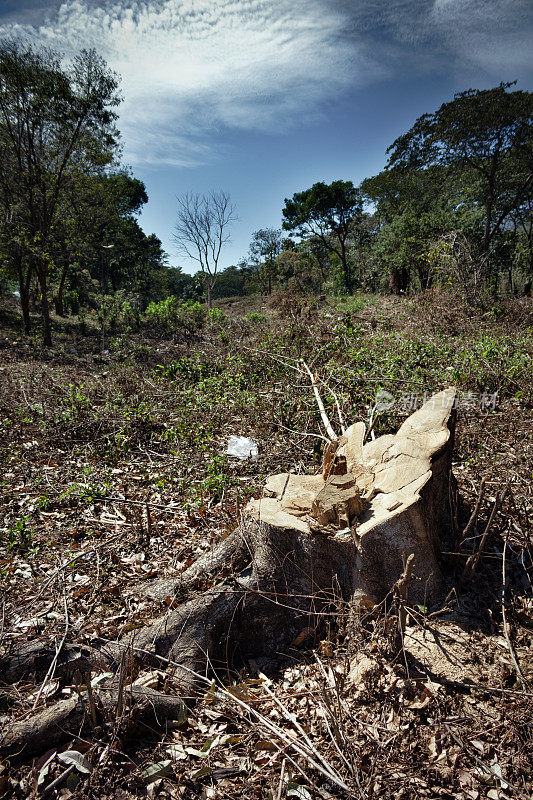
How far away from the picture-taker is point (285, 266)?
31438mm

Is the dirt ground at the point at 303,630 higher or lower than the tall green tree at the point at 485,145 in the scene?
lower

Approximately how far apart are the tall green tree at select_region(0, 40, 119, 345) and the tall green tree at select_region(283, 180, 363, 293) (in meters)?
17.7

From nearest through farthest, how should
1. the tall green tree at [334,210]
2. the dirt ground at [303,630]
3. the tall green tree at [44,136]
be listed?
1. the dirt ground at [303,630]
2. the tall green tree at [44,136]
3. the tall green tree at [334,210]

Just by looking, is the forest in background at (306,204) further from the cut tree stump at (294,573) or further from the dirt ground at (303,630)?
the cut tree stump at (294,573)

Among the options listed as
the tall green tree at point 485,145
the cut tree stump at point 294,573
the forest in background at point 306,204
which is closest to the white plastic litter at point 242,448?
the cut tree stump at point 294,573

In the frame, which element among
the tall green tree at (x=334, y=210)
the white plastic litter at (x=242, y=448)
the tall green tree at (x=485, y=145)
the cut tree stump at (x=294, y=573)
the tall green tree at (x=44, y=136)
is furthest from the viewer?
the tall green tree at (x=334, y=210)

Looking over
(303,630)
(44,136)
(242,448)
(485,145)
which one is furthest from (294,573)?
(485,145)

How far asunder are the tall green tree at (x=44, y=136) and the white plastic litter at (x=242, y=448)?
8369 mm

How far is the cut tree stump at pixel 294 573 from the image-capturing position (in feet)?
6.44

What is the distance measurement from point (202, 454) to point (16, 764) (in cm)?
316

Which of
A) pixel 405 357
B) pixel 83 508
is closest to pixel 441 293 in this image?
pixel 405 357

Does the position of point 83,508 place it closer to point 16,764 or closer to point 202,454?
point 202,454

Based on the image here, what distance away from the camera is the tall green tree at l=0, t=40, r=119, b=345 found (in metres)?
9.02

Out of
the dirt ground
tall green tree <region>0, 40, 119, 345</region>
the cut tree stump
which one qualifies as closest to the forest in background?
tall green tree <region>0, 40, 119, 345</region>
